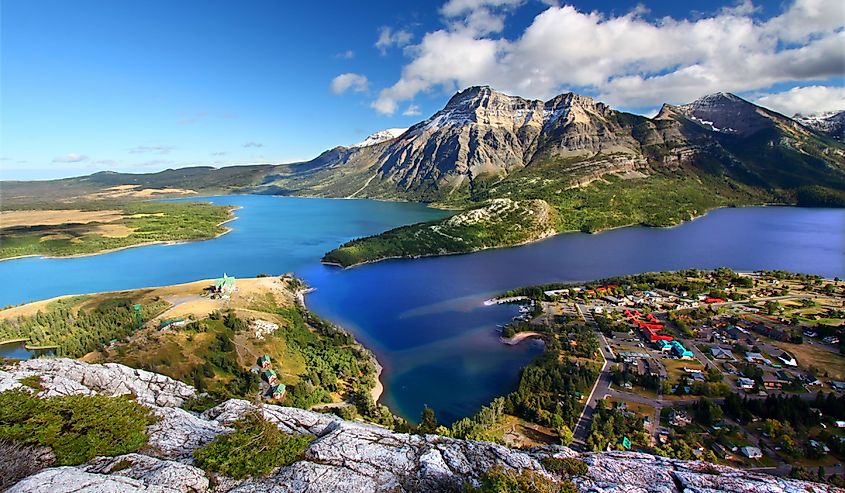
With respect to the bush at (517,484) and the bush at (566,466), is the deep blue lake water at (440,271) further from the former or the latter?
the bush at (517,484)

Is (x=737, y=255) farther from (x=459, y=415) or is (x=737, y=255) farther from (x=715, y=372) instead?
(x=459, y=415)

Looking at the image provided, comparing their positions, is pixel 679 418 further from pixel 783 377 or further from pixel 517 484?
pixel 517 484

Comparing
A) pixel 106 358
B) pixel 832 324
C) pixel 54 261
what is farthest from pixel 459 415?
pixel 54 261

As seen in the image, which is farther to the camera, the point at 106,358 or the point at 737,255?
the point at 737,255

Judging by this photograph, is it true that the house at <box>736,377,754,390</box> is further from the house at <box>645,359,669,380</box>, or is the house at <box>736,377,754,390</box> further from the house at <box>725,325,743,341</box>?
the house at <box>725,325,743,341</box>

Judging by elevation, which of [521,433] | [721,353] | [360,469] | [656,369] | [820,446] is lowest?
[521,433]

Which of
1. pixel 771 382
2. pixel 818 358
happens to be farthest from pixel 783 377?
pixel 818 358
